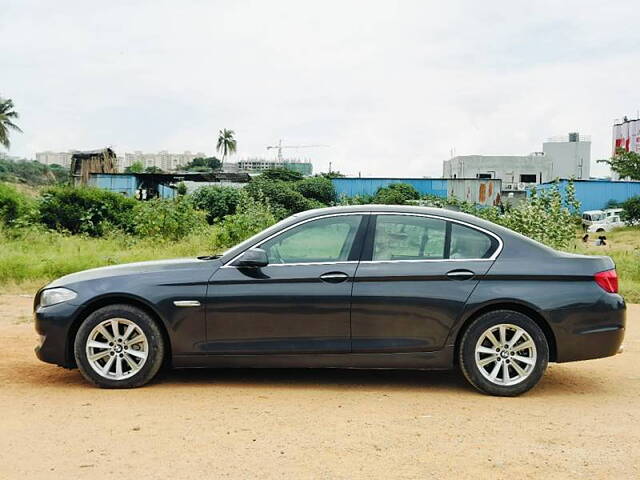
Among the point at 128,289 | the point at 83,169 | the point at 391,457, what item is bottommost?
the point at 391,457

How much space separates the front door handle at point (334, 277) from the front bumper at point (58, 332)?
6.65 feet

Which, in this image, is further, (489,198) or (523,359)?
(489,198)

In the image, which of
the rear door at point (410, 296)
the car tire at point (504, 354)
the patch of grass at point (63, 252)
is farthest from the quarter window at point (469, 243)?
the patch of grass at point (63, 252)

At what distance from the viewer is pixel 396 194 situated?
46.0 m

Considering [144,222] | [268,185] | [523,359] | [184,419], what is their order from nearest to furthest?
Answer: [184,419] < [523,359] < [144,222] < [268,185]

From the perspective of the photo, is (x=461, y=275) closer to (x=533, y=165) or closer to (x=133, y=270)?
(x=133, y=270)

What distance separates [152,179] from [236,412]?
5729cm

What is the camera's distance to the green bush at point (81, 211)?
28.3 meters

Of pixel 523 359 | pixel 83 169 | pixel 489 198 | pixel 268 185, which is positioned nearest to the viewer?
pixel 523 359

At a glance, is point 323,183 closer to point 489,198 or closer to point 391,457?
point 489,198

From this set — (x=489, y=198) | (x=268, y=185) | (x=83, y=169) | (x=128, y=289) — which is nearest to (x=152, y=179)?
(x=83, y=169)

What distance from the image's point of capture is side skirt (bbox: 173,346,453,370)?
618 cm

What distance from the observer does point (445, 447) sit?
15.6ft

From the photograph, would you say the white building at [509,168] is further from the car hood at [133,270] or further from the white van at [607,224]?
the car hood at [133,270]
